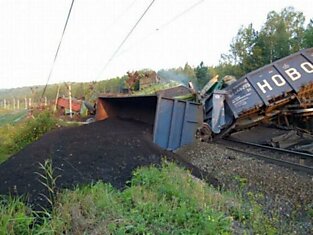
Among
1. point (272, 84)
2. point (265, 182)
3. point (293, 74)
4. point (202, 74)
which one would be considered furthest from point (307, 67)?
point (202, 74)

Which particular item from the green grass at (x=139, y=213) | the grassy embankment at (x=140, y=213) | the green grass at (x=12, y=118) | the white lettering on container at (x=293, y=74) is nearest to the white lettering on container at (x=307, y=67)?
the white lettering on container at (x=293, y=74)

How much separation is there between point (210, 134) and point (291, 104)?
2.81m

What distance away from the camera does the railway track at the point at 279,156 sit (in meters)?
8.05

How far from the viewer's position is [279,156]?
9.45 m

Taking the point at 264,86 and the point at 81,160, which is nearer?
the point at 81,160

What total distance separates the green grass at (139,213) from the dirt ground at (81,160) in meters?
0.60

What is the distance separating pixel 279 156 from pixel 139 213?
640 centimetres

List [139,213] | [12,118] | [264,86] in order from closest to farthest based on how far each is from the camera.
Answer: [139,213] < [264,86] < [12,118]

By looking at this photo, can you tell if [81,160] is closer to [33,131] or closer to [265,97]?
[265,97]

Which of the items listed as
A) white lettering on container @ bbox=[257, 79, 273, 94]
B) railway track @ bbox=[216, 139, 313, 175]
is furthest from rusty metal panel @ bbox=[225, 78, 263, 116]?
railway track @ bbox=[216, 139, 313, 175]

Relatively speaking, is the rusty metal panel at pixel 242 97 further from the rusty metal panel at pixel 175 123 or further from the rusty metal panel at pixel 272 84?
the rusty metal panel at pixel 175 123

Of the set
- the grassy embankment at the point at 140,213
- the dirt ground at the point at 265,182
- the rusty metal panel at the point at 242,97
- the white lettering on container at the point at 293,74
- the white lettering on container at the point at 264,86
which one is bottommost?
the dirt ground at the point at 265,182

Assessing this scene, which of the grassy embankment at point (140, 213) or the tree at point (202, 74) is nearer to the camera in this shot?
the grassy embankment at point (140, 213)

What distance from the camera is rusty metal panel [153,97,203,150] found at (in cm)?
973
